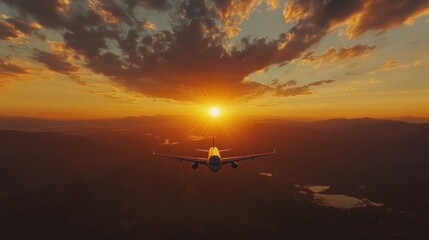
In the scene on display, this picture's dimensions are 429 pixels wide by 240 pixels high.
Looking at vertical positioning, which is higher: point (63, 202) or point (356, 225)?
point (63, 202)

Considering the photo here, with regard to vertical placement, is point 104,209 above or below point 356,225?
above

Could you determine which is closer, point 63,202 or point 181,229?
point 181,229

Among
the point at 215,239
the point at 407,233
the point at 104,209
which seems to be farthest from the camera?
the point at 104,209

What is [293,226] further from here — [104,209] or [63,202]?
[63,202]

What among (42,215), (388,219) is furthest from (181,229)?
(388,219)

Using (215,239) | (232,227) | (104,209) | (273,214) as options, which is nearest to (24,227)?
(104,209)

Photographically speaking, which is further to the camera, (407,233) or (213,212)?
(213,212)

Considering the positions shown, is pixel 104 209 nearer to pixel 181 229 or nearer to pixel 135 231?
pixel 135 231

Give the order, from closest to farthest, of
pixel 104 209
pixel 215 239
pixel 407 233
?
pixel 215 239
pixel 407 233
pixel 104 209
